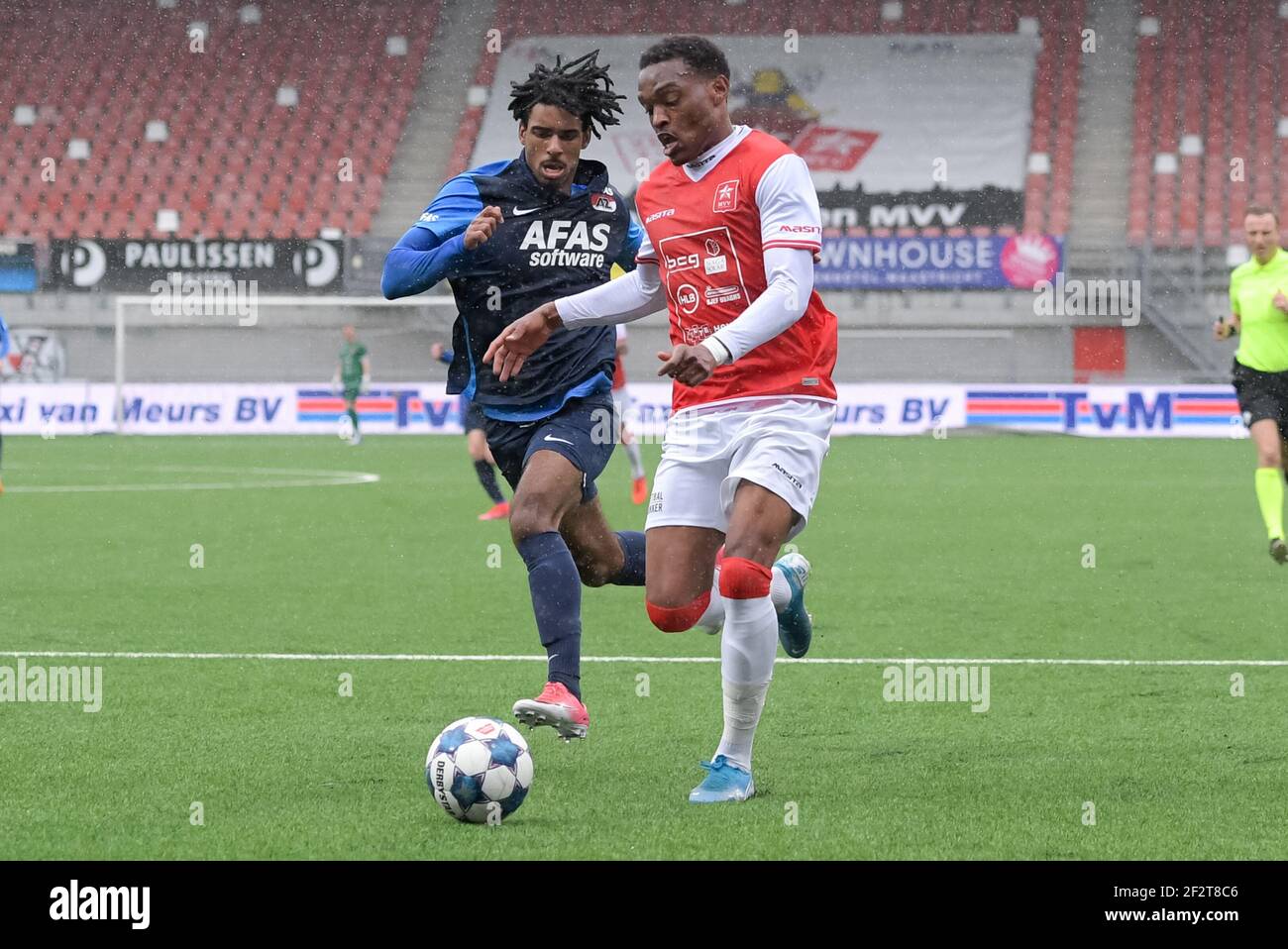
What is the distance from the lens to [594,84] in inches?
250

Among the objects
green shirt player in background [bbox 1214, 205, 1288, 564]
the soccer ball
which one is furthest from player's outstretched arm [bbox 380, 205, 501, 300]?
green shirt player in background [bbox 1214, 205, 1288, 564]

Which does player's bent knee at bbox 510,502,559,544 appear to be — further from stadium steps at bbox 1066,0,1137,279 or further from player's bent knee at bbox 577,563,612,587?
stadium steps at bbox 1066,0,1137,279

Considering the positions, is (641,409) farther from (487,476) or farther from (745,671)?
(745,671)

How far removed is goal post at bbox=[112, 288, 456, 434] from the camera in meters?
32.3

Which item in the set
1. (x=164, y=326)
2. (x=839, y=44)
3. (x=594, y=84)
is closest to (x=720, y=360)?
(x=594, y=84)

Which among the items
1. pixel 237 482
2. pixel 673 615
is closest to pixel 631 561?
pixel 673 615

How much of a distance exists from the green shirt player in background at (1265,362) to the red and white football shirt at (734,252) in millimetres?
6803

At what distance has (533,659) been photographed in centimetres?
761

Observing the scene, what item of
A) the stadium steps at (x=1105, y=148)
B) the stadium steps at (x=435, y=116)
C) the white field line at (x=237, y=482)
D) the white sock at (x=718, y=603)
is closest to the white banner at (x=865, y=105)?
the stadium steps at (x=435, y=116)

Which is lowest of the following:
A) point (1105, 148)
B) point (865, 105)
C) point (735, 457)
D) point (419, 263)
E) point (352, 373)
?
point (735, 457)

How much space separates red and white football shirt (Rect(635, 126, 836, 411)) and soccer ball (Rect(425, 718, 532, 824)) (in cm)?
120

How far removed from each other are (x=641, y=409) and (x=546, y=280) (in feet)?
71.2

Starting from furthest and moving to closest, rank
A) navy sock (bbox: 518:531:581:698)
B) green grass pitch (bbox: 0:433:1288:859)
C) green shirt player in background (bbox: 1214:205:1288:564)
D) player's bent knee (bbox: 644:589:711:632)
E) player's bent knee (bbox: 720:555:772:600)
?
green shirt player in background (bbox: 1214:205:1288:564)
navy sock (bbox: 518:531:581:698)
player's bent knee (bbox: 644:589:711:632)
player's bent knee (bbox: 720:555:772:600)
green grass pitch (bbox: 0:433:1288:859)
